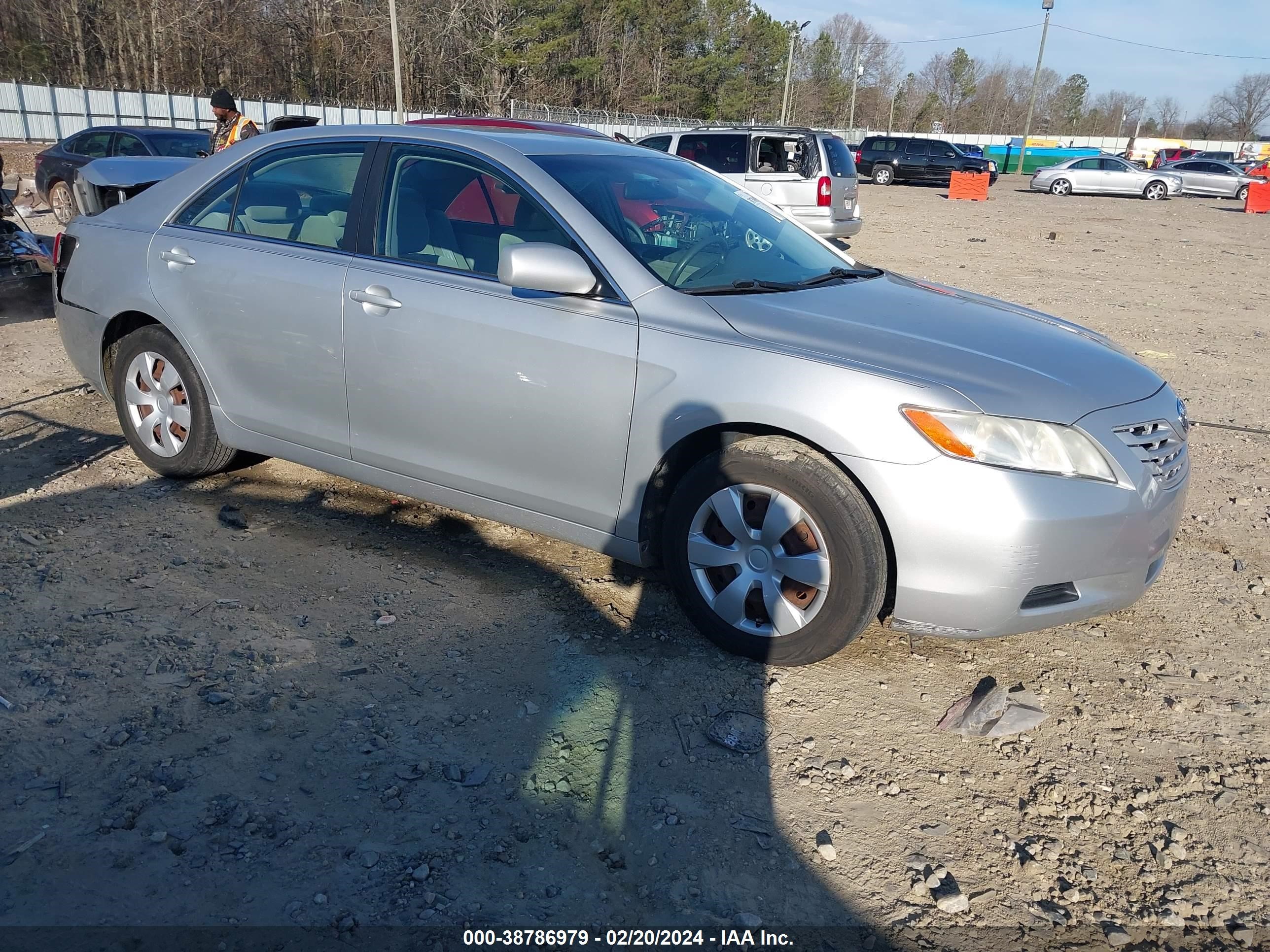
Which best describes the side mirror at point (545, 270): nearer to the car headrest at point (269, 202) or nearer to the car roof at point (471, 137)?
the car roof at point (471, 137)

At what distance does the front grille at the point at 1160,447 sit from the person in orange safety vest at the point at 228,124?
25.7ft

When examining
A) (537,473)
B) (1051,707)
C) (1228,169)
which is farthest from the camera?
(1228,169)

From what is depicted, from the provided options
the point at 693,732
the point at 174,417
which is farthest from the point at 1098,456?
the point at 174,417

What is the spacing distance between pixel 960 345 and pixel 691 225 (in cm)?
A: 125

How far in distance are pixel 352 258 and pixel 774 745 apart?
2.51 meters

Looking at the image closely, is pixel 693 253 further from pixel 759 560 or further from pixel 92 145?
pixel 92 145

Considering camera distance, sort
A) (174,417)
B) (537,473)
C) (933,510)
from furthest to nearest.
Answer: (174,417) → (537,473) → (933,510)

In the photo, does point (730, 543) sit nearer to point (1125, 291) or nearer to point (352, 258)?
point (352, 258)

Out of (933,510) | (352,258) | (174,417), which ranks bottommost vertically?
(174,417)

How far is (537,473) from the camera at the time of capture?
3564 mm

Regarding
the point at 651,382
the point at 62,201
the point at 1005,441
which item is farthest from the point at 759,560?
the point at 62,201

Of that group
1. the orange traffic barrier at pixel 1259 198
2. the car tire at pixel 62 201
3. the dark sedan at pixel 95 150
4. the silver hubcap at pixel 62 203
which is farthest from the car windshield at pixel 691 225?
the orange traffic barrier at pixel 1259 198

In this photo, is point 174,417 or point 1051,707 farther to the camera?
point 174,417

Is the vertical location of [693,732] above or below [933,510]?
below
